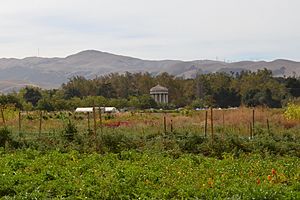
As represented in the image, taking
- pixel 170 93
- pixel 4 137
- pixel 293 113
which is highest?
pixel 293 113

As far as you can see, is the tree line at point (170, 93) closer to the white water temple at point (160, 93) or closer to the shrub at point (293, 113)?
the white water temple at point (160, 93)

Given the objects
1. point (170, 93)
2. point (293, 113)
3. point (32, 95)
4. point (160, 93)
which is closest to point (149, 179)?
point (293, 113)

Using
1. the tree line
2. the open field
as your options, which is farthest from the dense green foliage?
the tree line

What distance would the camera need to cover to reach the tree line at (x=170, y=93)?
2453 inches

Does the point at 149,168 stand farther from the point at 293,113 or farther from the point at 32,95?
the point at 32,95

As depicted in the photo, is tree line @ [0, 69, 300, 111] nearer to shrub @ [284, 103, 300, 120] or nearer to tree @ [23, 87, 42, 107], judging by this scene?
tree @ [23, 87, 42, 107]

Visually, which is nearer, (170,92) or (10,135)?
(10,135)

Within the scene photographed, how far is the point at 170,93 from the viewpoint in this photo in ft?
264

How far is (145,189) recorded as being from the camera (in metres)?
9.30

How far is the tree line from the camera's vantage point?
6231cm

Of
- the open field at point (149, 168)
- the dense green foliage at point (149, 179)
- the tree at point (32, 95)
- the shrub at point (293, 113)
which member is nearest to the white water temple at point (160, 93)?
the tree at point (32, 95)

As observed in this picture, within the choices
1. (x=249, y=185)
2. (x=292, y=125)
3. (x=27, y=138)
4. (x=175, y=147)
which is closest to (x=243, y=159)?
(x=175, y=147)

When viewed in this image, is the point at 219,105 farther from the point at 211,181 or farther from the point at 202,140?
the point at 211,181

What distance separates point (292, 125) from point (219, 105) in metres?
44.6
